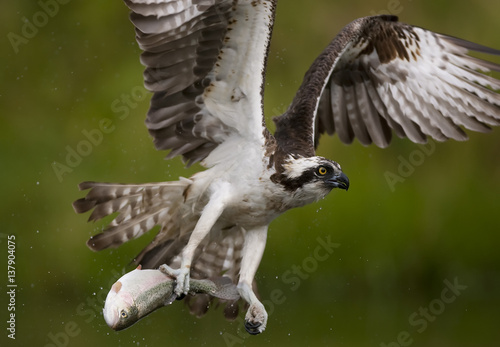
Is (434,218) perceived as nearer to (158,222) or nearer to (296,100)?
(296,100)

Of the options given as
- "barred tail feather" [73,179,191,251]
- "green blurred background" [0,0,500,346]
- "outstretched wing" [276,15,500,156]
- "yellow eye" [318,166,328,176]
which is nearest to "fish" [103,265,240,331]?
"barred tail feather" [73,179,191,251]

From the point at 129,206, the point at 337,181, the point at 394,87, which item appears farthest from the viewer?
the point at 394,87

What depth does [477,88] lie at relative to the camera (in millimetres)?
8773

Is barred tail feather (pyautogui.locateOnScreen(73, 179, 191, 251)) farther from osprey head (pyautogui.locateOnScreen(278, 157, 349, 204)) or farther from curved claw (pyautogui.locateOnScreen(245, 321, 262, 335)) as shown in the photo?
curved claw (pyautogui.locateOnScreen(245, 321, 262, 335))

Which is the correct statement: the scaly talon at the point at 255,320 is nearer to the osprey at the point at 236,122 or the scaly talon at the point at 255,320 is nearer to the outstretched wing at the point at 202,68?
the osprey at the point at 236,122

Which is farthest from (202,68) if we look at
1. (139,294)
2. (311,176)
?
(139,294)

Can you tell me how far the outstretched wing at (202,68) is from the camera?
720cm

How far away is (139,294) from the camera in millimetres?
6672

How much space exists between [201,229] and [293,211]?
4844mm

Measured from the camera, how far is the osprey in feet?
24.0

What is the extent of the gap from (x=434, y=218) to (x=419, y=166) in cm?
71

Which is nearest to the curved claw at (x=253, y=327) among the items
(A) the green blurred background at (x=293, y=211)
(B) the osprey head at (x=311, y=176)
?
(B) the osprey head at (x=311, y=176)

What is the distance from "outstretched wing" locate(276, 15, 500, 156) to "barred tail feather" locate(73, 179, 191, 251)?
122cm

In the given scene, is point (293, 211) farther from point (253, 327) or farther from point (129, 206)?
point (253, 327)
